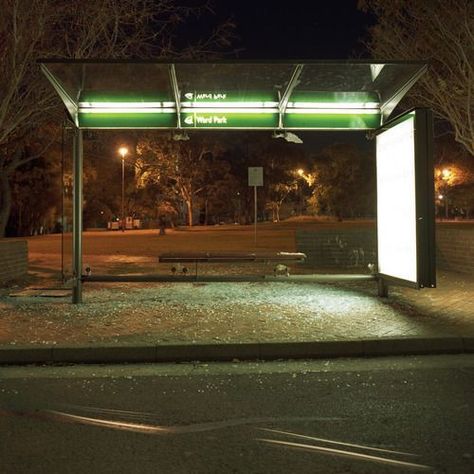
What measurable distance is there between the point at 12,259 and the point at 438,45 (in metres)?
10.8

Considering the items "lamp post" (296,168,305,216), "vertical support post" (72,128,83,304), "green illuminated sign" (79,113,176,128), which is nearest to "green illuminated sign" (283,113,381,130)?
"green illuminated sign" (79,113,176,128)

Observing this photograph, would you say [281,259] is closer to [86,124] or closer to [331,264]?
[331,264]

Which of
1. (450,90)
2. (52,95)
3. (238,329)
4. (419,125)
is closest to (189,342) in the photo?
(238,329)

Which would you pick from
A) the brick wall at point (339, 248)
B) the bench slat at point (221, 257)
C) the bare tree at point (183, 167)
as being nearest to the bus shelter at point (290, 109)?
the bench slat at point (221, 257)

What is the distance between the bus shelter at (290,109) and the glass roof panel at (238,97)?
0.06 ft

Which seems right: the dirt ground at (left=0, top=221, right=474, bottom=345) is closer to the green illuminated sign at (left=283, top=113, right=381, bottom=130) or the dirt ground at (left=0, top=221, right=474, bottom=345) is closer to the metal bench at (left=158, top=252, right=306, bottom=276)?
the metal bench at (left=158, top=252, right=306, bottom=276)

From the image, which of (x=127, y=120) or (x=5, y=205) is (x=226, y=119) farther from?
(x=5, y=205)

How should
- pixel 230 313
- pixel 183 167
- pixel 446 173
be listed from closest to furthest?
pixel 230 313 → pixel 446 173 → pixel 183 167

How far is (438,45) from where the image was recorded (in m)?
14.4

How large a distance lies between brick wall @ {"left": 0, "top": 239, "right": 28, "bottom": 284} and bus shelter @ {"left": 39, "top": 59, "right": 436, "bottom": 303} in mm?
3771

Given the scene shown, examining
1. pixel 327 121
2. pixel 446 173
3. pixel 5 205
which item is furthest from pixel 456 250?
pixel 446 173

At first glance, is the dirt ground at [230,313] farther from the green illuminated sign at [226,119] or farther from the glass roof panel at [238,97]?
the glass roof panel at [238,97]

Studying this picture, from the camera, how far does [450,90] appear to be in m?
14.9

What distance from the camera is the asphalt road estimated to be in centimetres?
446
